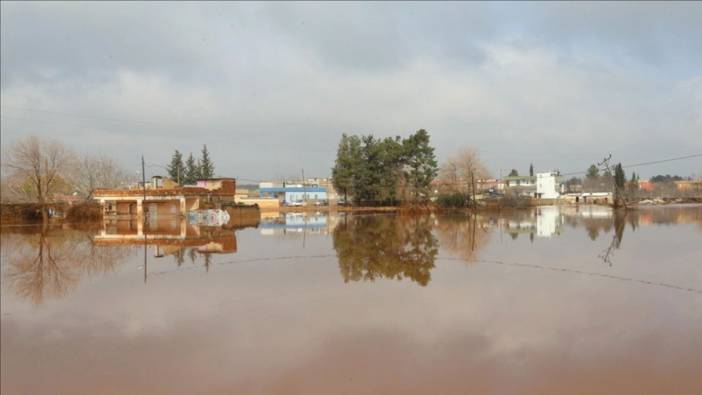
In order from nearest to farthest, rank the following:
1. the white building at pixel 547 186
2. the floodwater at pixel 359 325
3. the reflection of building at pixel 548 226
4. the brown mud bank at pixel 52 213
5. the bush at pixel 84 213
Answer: the floodwater at pixel 359 325
the reflection of building at pixel 548 226
the brown mud bank at pixel 52 213
the bush at pixel 84 213
the white building at pixel 547 186

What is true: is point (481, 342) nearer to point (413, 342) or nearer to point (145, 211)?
point (413, 342)

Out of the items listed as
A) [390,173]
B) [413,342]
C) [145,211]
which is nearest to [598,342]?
[413,342]

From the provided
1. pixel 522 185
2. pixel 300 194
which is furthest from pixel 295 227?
pixel 522 185

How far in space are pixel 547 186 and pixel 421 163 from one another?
3950 centimetres

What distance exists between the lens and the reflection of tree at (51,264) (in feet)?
34.4

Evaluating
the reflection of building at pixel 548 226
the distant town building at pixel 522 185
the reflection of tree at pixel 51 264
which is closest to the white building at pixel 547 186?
the distant town building at pixel 522 185

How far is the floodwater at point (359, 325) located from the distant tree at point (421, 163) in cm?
3950

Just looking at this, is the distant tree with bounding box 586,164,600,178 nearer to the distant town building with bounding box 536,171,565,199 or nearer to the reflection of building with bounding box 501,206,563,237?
the distant town building with bounding box 536,171,565,199

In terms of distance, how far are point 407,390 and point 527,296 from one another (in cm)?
504

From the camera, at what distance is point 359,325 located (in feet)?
23.5

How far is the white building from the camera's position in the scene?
271 feet

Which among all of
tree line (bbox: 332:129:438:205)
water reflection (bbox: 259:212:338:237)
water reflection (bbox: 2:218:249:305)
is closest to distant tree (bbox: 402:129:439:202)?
tree line (bbox: 332:129:438:205)

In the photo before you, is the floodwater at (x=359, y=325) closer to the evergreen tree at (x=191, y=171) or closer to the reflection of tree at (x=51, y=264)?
the reflection of tree at (x=51, y=264)

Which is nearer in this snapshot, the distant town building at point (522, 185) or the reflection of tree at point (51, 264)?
the reflection of tree at point (51, 264)
